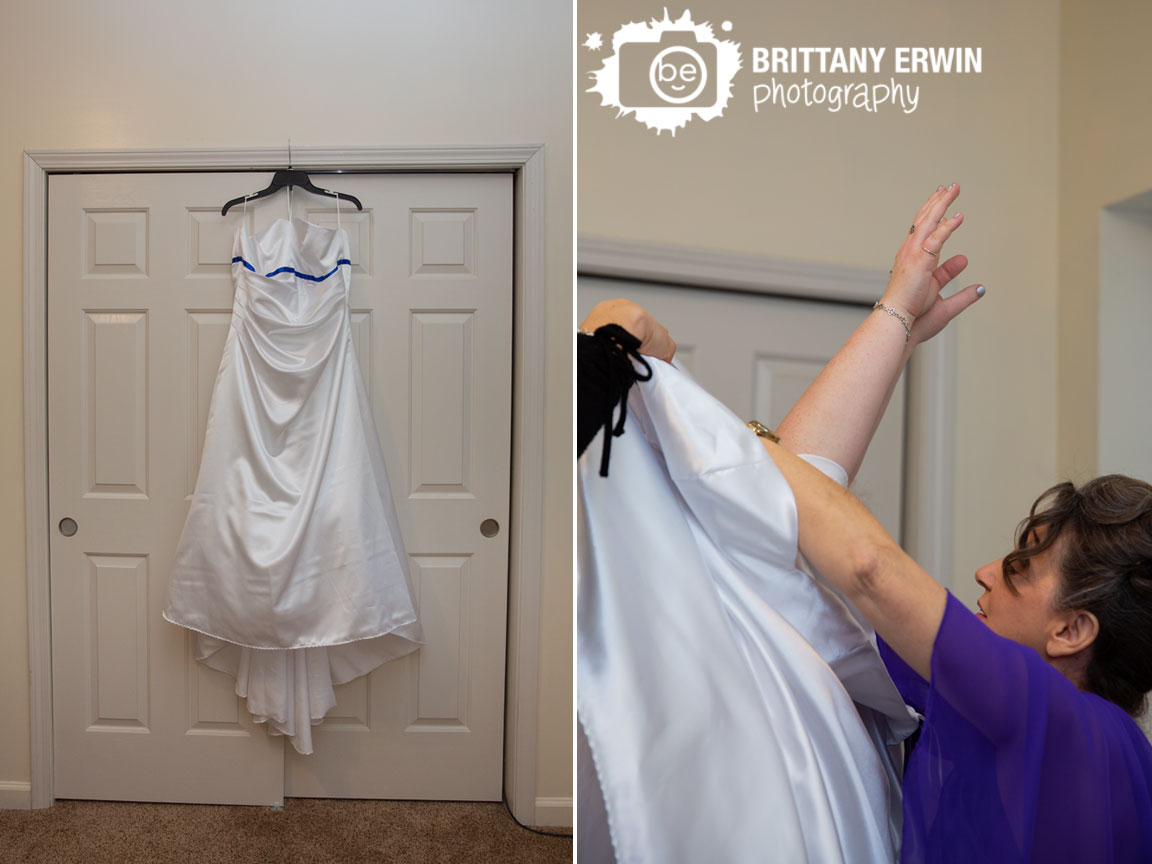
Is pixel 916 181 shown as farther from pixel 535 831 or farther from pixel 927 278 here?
pixel 535 831

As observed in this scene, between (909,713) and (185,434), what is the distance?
1.41m

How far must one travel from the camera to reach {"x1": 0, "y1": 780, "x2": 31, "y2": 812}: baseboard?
154cm

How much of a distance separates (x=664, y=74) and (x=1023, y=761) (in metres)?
0.64

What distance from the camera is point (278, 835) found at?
146 centimetres

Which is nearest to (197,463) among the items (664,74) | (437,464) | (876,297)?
(437,464)

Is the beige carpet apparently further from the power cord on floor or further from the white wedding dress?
the white wedding dress

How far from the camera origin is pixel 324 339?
141 cm

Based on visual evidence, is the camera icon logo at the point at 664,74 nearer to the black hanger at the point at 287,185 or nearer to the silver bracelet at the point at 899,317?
the silver bracelet at the point at 899,317

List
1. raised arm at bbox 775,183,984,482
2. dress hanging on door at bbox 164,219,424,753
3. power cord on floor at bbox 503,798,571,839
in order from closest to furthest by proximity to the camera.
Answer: raised arm at bbox 775,183,984,482, dress hanging on door at bbox 164,219,424,753, power cord on floor at bbox 503,798,571,839

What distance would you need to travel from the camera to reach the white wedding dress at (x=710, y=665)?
49 cm

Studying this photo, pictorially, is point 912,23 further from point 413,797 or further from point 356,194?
point 413,797

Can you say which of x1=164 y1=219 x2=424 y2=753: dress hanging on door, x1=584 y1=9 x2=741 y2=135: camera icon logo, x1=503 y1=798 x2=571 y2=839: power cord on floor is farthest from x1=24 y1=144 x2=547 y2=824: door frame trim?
x1=584 y1=9 x2=741 y2=135: camera icon logo

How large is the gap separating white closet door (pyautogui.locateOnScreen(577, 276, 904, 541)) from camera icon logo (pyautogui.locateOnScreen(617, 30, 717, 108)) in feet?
0.60

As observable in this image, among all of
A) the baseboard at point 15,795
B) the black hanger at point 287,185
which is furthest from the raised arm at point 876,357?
the baseboard at point 15,795
